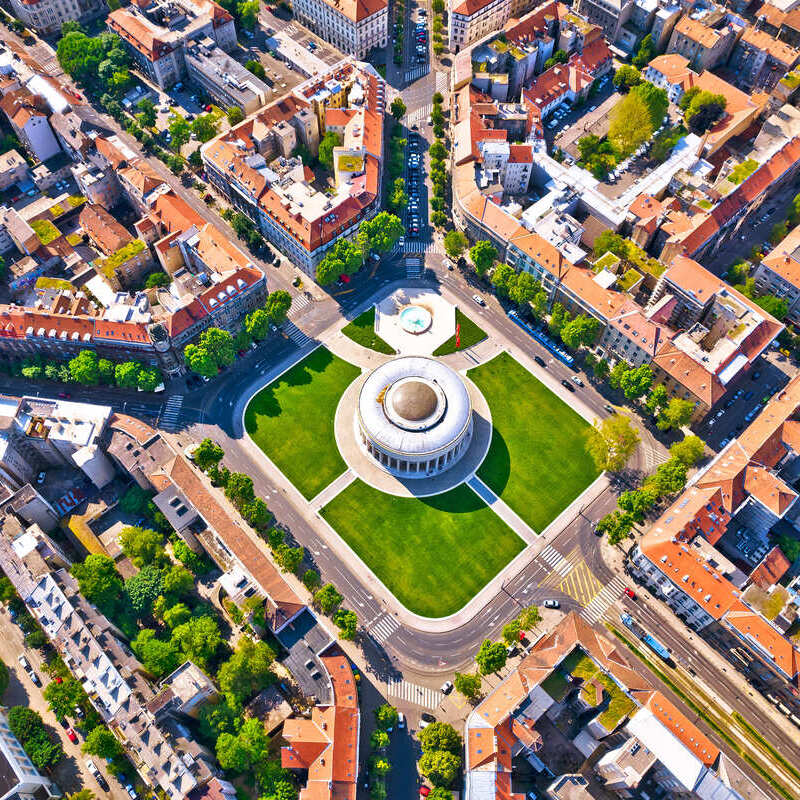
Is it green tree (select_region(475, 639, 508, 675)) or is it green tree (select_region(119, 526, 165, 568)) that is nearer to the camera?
green tree (select_region(475, 639, 508, 675))

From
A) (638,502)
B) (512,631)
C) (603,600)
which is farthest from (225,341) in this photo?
(603,600)

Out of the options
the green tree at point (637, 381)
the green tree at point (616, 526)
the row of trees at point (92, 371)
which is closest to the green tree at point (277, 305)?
the row of trees at point (92, 371)

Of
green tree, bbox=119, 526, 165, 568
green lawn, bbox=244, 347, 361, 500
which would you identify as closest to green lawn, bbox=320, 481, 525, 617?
green lawn, bbox=244, 347, 361, 500

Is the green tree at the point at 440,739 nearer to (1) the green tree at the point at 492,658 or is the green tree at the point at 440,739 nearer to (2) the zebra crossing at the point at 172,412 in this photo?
(1) the green tree at the point at 492,658

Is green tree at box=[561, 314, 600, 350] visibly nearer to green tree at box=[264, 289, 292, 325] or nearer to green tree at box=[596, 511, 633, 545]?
green tree at box=[596, 511, 633, 545]

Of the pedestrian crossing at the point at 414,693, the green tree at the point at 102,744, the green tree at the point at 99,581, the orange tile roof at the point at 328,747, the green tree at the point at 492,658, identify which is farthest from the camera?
the green tree at the point at 99,581

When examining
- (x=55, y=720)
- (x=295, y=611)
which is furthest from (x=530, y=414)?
(x=55, y=720)
